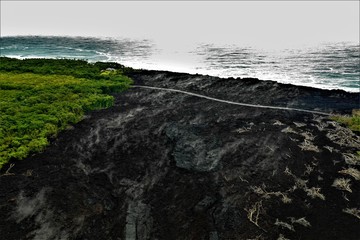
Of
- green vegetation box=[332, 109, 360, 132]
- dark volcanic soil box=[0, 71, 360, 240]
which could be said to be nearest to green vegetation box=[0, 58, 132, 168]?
dark volcanic soil box=[0, 71, 360, 240]

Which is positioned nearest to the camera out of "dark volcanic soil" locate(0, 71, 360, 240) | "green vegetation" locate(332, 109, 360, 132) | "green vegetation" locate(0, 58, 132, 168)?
"dark volcanic soil" locate(0, 71, 360, 240)

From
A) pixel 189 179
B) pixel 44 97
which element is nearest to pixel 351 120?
pixel 189 179

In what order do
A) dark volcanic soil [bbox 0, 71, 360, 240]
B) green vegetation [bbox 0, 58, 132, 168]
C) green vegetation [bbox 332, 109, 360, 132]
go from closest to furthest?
dark volcanic soil [bbox 0, 71, 360, 240]
green vegetation [bbox 0, 58, 132, 168]
green vegetation [bbox 332, 109, 360, 132]

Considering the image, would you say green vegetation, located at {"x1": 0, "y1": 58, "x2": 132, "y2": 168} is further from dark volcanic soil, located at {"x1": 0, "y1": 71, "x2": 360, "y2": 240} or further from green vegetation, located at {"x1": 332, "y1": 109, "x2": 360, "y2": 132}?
green vegetation, located at {"x1": 332, "y1": 109, "x2": 360, "y2": 132}

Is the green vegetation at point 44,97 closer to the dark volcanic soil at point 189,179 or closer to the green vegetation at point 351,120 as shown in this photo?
the dark volcanic soil at point 189,179

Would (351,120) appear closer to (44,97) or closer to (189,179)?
(189,179)
